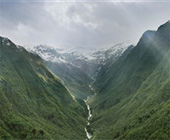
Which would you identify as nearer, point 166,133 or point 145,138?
point 166,133

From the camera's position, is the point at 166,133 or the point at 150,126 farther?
the point at 150,126

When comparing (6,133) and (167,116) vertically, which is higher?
(6,133)

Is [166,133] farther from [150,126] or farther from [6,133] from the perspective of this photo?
[6,133]

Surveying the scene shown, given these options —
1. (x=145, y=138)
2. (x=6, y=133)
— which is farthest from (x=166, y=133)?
(x=6, y=133)

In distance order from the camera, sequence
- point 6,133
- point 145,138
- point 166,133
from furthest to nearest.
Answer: point 6,133 < point 145,138 < point 166,133

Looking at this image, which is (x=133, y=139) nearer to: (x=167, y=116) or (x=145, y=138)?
(x=145, y=138)

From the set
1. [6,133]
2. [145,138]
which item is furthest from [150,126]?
[6,133]

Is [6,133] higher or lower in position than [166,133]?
higher

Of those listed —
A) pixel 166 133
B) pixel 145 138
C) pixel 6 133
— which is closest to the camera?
pixel 166 133
